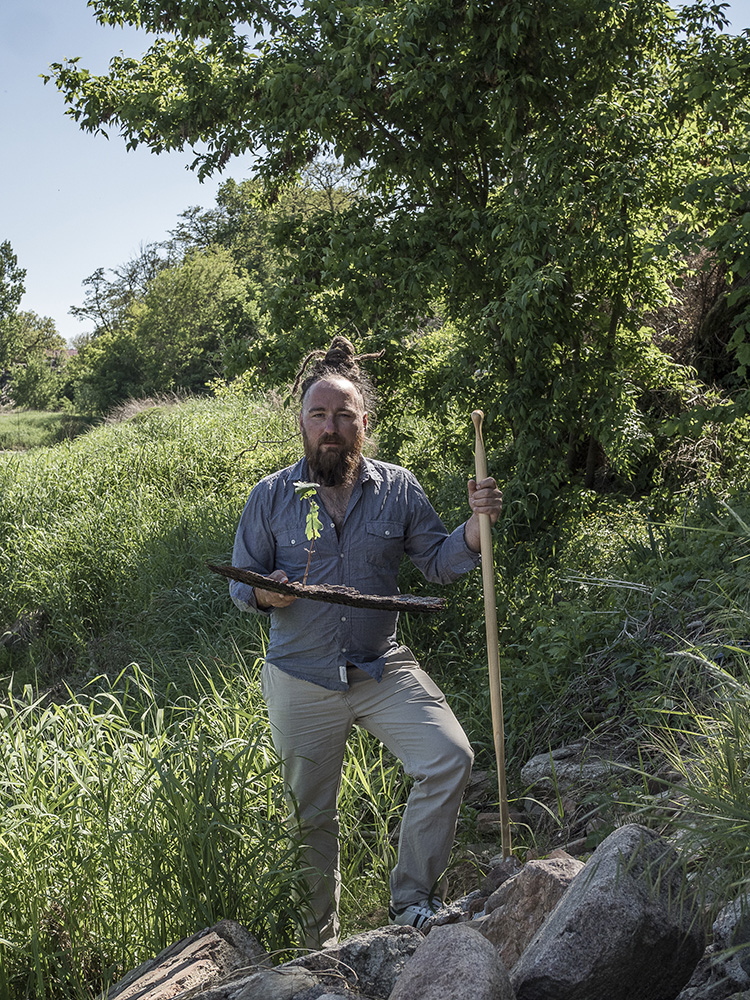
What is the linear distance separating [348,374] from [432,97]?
12.2ft

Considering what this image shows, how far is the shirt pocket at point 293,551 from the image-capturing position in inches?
132

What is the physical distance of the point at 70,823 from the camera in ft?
10.6

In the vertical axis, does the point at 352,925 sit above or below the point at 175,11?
below

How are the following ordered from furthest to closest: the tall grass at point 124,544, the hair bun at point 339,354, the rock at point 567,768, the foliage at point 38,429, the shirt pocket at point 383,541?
the foliage at point 38,429 < the tall grass at point 124,544 < the rock at point 567,768 < the hair bun at point 339,354 < the shirt pocket at point 383,541

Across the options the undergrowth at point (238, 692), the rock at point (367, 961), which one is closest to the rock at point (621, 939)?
the undergrowth at point (238, 692)

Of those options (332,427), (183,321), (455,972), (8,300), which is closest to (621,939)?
(455,972)

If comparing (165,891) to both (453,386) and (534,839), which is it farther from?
(453,386)

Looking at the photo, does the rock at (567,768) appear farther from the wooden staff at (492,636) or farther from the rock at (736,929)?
the rock at (736,929)

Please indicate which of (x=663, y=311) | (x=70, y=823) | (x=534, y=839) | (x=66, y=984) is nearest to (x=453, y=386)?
(x=663, y=311)

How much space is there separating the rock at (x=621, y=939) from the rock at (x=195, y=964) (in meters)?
0.82

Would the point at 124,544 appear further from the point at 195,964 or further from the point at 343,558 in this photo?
the point at 195,964

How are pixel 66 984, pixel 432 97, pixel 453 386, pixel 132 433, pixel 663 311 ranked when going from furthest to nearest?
pixel 132 433
pixel 663 311
pixel 453 386
pixel 432 97
pixel 66 984

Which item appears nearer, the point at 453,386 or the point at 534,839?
the point at 534,839

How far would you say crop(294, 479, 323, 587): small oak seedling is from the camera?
3.15 m
